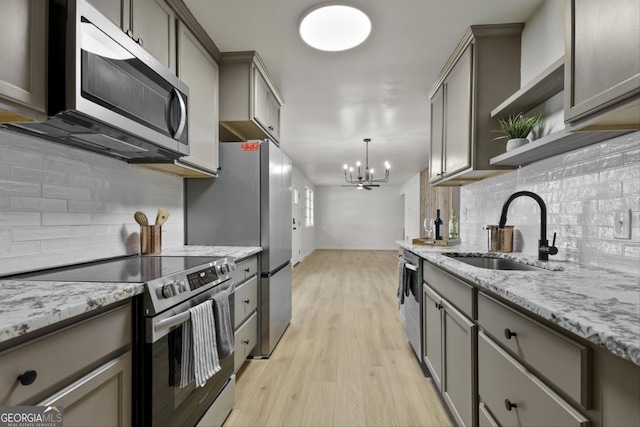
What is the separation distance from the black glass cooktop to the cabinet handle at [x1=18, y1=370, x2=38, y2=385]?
431 millimetres

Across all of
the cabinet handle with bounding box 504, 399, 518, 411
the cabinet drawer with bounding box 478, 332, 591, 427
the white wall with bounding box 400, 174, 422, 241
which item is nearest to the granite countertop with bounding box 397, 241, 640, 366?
the cabinet drawer with bounding box 478, 332, 591, 427

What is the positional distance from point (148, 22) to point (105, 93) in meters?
0.70

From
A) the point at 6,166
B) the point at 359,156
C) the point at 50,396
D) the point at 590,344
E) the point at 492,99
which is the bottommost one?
the point at 50,396

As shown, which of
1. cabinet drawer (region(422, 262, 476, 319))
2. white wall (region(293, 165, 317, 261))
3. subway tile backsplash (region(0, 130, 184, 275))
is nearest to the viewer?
subway tile backsplash (region(0, 130, 184, 275))

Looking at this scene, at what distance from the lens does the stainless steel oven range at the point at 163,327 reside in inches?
42.8

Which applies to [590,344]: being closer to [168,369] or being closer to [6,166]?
[168,369]

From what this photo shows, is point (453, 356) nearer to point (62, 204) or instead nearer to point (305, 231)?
point (62, 204)

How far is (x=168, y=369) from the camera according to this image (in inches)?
46.7

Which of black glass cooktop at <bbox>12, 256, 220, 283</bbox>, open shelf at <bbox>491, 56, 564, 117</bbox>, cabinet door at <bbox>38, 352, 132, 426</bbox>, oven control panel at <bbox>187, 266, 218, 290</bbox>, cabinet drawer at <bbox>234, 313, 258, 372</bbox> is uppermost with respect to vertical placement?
open shelf at <bbox>491, 56, 564, 117</bbox>

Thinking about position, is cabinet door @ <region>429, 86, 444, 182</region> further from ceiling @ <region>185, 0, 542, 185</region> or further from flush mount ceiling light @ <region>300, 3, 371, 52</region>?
flush mount ceiling light @ <region>300, 3, 371, 52</region>

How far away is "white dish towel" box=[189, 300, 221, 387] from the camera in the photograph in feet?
4.31

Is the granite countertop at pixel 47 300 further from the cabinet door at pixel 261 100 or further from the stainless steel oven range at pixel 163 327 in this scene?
the cabinet door at pixel 261 100

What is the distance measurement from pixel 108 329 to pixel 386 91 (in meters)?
3.02

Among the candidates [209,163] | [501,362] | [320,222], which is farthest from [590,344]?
[320,222]
